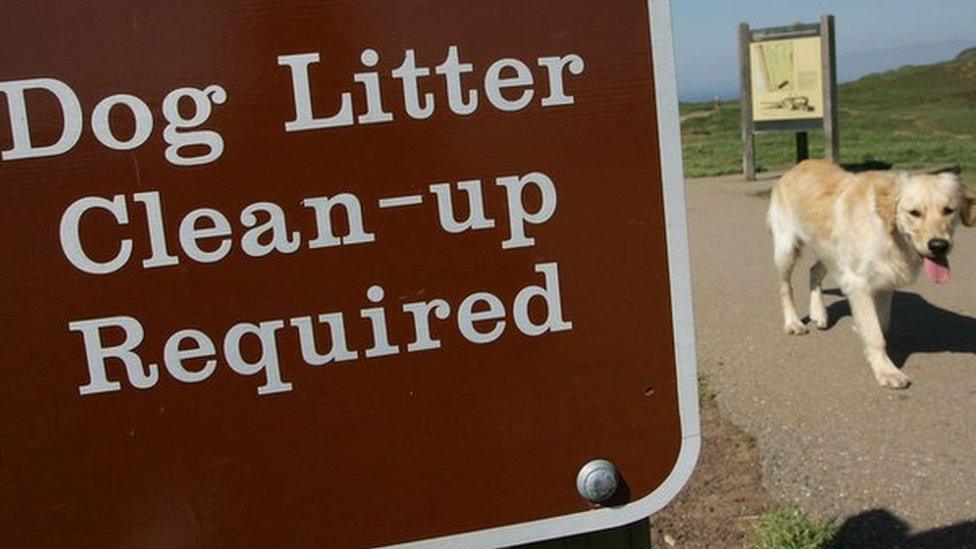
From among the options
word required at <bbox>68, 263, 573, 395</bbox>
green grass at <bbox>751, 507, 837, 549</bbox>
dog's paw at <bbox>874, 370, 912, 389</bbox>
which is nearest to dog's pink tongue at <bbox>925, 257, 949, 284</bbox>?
dog's paw at <bbox>874, 370, 912, 389</bbox>

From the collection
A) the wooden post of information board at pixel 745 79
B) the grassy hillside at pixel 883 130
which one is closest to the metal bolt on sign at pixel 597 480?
the wooden post of information board at pixel 745 79

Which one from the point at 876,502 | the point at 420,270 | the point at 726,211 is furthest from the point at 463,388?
the point at 726,211

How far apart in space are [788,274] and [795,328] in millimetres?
375

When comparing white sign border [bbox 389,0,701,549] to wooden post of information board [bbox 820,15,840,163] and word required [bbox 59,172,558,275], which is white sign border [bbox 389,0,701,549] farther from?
wooden post of information board [bbox 820,15,840,163]

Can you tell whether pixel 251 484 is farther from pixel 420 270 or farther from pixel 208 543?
pixel 420 270

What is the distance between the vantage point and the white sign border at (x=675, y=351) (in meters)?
1.24

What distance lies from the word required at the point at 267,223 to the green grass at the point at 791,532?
241 centimetres

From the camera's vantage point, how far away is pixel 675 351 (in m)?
1.29

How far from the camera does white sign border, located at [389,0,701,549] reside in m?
1.24

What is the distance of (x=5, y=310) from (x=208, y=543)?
1.34 ft

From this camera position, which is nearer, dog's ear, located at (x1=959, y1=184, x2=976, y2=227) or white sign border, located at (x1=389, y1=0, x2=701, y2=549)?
white sign border, located at (x1=389, y1=0, x2=701, y2=549)

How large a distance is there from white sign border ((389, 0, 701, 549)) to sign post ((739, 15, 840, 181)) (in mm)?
11750

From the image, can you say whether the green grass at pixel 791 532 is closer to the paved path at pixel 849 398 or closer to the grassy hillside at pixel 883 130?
the paved path at pixel 849 398

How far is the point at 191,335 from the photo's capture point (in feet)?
3.98
